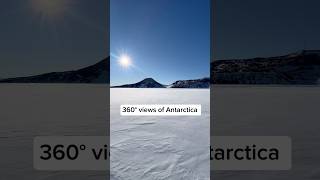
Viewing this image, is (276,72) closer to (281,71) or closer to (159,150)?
(281,71)

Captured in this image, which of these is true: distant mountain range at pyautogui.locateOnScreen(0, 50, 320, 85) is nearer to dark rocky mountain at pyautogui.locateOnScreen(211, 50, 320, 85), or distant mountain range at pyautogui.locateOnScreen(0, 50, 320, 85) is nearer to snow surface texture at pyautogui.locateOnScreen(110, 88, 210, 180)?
dark rocky mountain at pyautogui.locateOnScreen(211, 50, 320, 85)

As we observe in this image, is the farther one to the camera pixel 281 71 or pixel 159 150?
pixel 281 71

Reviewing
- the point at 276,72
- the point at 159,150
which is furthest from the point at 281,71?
the point at 159,150

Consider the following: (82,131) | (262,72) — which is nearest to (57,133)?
(82,131)

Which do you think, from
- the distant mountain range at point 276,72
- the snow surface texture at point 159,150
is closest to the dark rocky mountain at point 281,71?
the distant mountain range at point 276,72

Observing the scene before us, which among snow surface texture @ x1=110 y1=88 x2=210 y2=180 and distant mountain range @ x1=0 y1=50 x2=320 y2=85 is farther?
distant mountain range @ x1=0 y1=50 x2=320 y2=85

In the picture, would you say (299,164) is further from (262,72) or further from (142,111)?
(262,72)

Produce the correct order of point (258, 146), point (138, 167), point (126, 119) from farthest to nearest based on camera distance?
point (126, 119)
point (258, 146)
point (138, 167)

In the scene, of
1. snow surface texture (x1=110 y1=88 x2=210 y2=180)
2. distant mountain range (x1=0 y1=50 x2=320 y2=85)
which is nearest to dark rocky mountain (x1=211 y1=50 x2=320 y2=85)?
distant mountain range (x1=0 y1=50 x2=320 y2=85)
